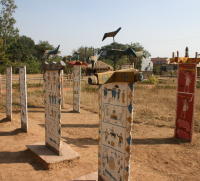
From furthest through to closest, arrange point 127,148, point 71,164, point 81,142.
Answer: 1. point 81,142
2. point 71,164
3. point 127,148

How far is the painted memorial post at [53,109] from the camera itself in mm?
4613

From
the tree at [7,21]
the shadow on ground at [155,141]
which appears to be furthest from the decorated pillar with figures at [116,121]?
the tree at [7,21]

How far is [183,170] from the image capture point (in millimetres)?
4594

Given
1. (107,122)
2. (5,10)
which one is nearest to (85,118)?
(107,122)

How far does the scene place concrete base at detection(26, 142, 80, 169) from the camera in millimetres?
4398

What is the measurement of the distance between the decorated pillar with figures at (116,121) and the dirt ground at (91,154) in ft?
3.93

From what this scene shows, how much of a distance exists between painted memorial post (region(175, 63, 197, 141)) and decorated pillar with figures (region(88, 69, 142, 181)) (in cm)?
362

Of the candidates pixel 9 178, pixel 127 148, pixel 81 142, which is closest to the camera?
pixel 127 148

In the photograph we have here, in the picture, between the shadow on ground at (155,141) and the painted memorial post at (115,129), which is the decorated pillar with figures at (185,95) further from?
the painted memorial post at (115,129)

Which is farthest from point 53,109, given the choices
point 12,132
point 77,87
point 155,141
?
point 77,87

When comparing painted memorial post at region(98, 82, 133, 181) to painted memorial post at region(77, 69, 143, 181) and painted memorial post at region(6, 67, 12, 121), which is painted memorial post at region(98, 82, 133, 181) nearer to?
painted memorial post at region(77, 69, 143, 181)

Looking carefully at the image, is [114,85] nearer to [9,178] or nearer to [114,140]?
[114,140]

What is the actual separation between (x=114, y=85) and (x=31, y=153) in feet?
9.37

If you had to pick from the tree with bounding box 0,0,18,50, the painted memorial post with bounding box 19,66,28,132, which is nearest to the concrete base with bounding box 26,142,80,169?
the painted memorial post with bounding box 19,66,28,132
